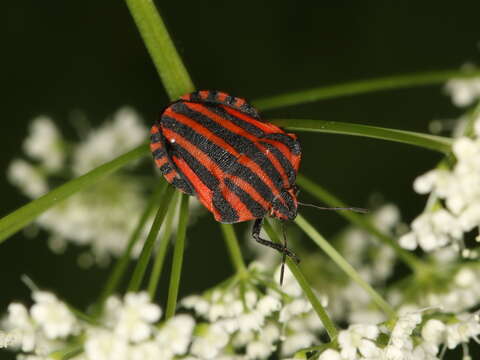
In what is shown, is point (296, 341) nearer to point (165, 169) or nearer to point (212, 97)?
point (165, 169)

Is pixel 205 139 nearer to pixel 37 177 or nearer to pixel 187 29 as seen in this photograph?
pixel 37 177

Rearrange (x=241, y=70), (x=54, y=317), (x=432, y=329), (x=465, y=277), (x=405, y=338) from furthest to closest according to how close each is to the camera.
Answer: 1. (x=241, y=70)
2. (x=465, y=277)
3. (x=432, y=329)
4. (x=405, y=338)
5. (x=54, y=317)

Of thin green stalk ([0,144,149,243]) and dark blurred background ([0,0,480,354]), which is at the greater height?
dark blurred background ([0,0,480,354])

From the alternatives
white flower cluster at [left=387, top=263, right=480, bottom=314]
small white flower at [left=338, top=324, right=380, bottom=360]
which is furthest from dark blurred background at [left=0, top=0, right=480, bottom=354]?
small white flower at [left=338, top=324, right=380, bottom=360]

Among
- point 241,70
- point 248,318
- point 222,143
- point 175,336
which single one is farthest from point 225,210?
point 241,70

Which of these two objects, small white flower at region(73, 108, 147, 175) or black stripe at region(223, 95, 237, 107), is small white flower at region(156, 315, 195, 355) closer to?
black stripe at region(223, 95, 237, 107)

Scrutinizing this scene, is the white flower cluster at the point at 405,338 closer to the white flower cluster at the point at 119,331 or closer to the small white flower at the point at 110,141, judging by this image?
the white flower cluster at the point at 119,331
